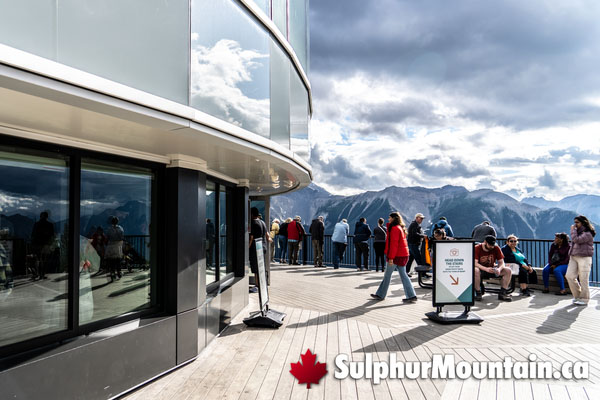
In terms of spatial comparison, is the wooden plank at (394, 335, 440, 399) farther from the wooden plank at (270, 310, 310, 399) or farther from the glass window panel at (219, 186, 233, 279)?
the glass window panel at (219, 186, 233, 279)

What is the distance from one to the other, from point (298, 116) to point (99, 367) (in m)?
4.86

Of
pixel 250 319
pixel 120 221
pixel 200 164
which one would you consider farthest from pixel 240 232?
pixel 120 221

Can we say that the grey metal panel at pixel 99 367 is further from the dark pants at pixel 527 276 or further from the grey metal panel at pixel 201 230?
the dark pants at pixel 527 276

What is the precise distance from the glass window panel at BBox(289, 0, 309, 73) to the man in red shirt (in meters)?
5.62

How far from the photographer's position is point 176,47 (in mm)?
3541

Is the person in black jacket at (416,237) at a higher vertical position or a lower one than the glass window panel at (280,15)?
lower

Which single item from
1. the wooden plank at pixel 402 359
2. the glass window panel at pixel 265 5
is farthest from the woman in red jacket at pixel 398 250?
the glass window panel at pixel 265 5

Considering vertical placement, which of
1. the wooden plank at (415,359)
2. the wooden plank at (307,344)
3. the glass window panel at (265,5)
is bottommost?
the wooden plank at (307,344)

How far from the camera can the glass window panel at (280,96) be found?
560 cm

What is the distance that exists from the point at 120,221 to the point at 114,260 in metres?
0.44

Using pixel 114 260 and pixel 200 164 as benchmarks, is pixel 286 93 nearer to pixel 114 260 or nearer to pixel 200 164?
pixel 200 164

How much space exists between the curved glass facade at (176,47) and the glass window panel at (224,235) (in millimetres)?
2159

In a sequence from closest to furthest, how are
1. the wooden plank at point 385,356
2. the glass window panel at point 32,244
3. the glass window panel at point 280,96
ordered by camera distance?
the glass window panel at point 32,244 → the wooden plank at point 385,356 → the glass window panel at point 280,96

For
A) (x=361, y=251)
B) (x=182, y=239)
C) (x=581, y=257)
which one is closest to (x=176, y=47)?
(x=182, y=239)
